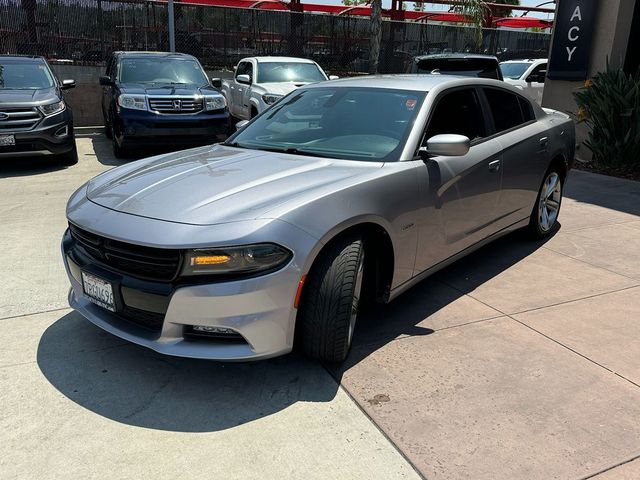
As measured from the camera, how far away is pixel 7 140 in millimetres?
7988

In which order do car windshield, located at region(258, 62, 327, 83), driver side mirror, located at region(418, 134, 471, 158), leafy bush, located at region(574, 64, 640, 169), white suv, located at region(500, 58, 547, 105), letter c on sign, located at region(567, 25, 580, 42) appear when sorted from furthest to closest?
white suv, located at region(500, 58, 547, 105), car windshield, located at region(258, 62, 327, 83), letter c on sign, located at region(567, 25, 580, 42), leafy bush, located at region(574, 64, 640, 169), driver side mirror, located at region(418, 134, 471, 158)

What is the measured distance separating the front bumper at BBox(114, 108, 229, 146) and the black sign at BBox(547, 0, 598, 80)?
19.1ft

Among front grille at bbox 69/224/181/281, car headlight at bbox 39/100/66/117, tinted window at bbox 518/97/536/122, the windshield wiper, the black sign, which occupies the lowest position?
front grille at bbox 69/224/181/281

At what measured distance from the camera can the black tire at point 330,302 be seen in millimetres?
2846

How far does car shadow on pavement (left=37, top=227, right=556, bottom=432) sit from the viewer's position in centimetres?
274

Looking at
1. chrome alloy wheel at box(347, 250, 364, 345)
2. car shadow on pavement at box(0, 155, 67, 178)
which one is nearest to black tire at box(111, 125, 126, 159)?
car shadow on pavement at box(0, 155, 67, 178)

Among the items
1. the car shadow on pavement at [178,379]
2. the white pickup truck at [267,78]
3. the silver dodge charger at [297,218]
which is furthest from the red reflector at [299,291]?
the white pickup truck at [267,78]

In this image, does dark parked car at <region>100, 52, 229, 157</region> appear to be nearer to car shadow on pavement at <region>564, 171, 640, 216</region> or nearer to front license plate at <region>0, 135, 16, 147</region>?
front license plate at <region>0, 135, 16, 147</region>

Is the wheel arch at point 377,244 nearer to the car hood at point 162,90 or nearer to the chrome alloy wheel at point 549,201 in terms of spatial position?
the chrome alloy wheel at point 549,201

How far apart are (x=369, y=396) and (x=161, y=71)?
8.85m

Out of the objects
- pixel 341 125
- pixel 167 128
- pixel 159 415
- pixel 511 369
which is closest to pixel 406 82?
pixel 341 125

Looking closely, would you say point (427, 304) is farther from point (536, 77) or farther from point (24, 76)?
point (536, 77)

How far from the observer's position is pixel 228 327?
8.74 ft

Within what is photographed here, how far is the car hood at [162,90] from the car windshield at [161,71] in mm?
351
